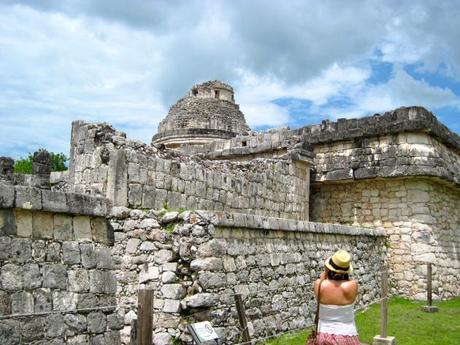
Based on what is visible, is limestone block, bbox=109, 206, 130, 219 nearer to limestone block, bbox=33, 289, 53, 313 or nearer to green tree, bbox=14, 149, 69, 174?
limestone block, bbox=33, 289, 53, 313

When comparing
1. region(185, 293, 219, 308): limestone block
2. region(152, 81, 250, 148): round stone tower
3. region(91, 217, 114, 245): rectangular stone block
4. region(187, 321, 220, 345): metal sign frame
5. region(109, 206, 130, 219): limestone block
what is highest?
region(152, 81, 250, 148): round stone tower

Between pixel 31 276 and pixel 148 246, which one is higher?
pixel 148 246

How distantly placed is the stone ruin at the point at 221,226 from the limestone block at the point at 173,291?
2 cm

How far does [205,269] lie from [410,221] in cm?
844

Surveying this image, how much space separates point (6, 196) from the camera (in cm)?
517

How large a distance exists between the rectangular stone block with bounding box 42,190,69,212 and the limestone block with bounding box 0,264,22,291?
0.68m

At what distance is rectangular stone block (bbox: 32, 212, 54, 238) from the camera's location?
5.50 m

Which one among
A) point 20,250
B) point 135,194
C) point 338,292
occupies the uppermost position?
point 135,194

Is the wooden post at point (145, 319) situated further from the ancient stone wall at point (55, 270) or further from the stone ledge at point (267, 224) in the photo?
the stone ledge at point (267, 224)

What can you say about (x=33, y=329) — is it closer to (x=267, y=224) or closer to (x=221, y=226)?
(x=221, y=226)

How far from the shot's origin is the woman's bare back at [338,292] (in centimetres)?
589

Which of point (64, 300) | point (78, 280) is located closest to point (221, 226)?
point (78, 280)

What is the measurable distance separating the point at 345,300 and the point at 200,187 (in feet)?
17.6

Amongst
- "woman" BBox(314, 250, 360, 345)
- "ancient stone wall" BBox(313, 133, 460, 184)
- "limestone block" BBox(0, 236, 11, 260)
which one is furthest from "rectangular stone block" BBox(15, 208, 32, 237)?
"ancient stone wall" BBox(313, 133, 460, 184)
